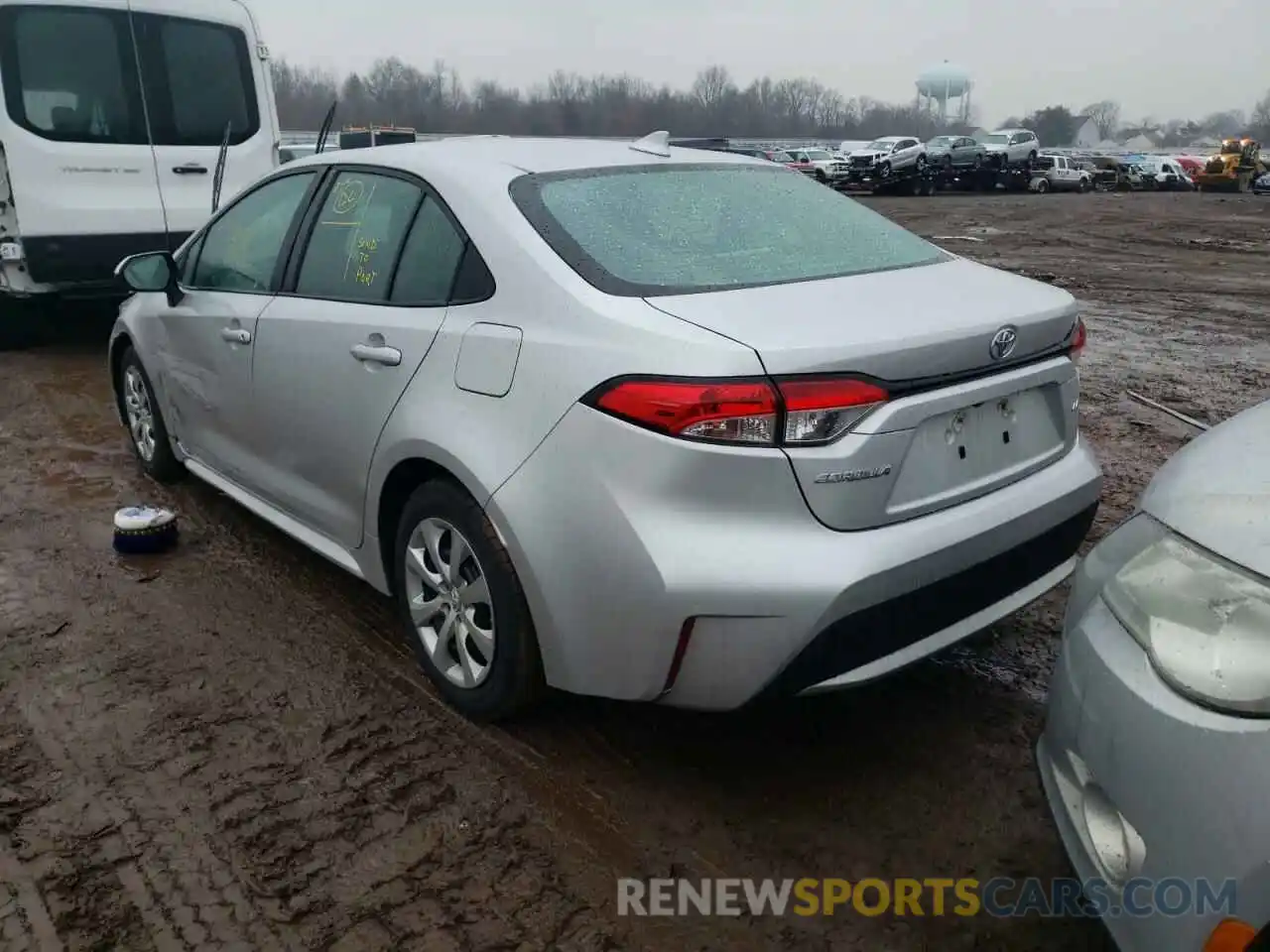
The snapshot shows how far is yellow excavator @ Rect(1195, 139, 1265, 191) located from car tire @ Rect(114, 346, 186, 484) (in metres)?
49.5

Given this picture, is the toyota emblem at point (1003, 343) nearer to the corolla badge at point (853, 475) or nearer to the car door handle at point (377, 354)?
the corolla badge at point (853, 475)

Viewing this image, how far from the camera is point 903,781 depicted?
8.84ft

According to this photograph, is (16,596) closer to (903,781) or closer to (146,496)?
(146,496)

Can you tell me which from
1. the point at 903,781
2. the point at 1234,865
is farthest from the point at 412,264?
the point at 1234,865

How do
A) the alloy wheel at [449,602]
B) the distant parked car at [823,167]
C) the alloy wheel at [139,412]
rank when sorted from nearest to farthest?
the alloy wheel at [449,602] < the alloy wheel at [139,412] < the distant parked car at [823,167]

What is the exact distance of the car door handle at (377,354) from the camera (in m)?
2.87

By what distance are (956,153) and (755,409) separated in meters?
37.7

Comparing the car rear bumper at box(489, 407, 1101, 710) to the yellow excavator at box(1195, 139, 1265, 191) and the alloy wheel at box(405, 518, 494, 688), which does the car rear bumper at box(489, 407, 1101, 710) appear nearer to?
the alloy wheel at box(405, 518, 494, 688)

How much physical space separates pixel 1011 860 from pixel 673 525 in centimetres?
114

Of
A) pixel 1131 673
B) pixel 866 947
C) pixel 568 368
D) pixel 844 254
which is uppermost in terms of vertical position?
pixel 844 254

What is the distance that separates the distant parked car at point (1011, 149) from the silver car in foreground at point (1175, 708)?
3922 centimetres

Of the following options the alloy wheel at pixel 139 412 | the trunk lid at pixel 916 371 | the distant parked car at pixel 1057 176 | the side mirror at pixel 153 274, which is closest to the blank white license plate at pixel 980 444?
the trunk lid at pixel 916 371

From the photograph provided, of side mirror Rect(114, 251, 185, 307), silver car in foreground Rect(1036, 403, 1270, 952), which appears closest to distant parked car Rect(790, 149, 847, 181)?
side mirror Rect(114, 251, 185, 307)

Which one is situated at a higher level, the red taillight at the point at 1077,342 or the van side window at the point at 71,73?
the van side window at the point at 71,73
